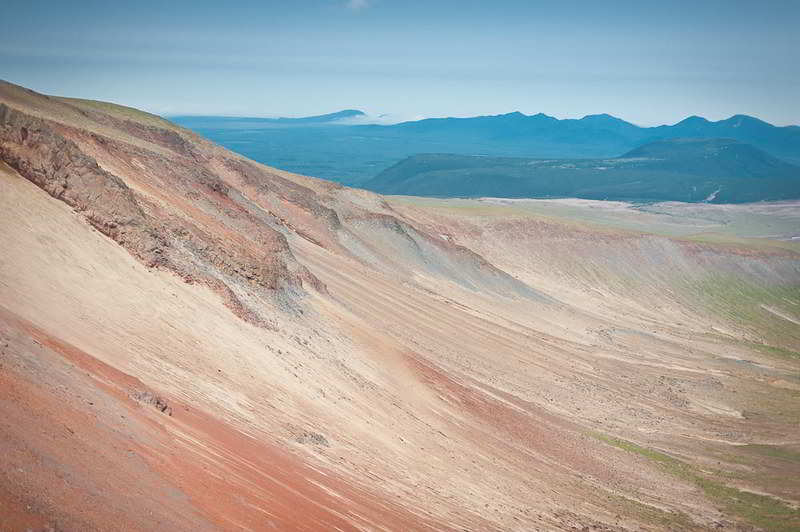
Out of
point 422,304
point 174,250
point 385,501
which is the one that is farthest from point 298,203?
point 385,501

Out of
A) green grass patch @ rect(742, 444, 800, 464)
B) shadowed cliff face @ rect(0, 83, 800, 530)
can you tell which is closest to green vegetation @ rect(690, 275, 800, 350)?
shadowed cliff face @ rect(0, 83, 800, 530)

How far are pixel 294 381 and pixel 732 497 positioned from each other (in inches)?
862

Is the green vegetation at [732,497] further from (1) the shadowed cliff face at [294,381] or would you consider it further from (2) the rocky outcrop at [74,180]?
(2) the rocky outcrop at [74,180]

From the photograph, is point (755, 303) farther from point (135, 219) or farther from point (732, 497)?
point (135, 219)

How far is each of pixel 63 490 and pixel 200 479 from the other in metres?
3.22

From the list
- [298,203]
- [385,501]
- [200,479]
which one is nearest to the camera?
[200,479]

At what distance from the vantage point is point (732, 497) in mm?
32438

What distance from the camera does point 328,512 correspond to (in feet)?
48.2

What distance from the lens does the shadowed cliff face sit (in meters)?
12.4

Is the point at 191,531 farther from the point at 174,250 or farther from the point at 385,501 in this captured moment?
the point at 174,250

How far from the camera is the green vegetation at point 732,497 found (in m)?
30.0

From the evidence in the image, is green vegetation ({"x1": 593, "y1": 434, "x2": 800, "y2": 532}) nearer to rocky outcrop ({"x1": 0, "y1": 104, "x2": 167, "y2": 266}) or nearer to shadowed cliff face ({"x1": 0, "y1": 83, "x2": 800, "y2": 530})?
shadowed cliff face ({"x1": 0, "y1": 83, "x2": 800, "y2": 530})

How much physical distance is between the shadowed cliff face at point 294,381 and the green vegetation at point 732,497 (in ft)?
0.54

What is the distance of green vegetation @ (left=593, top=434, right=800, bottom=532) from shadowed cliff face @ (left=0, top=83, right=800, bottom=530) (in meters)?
0.16
